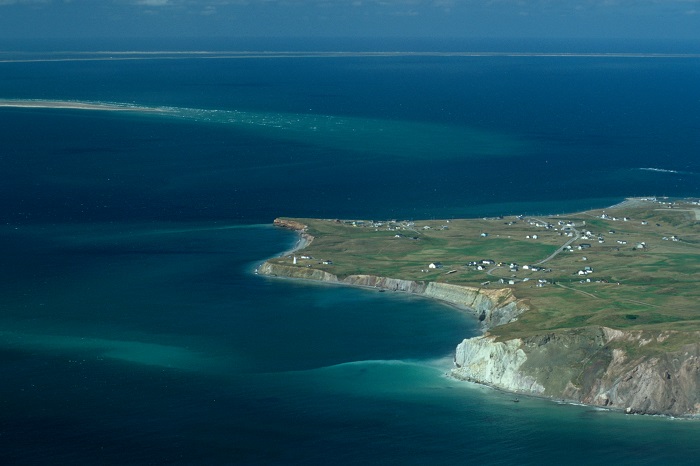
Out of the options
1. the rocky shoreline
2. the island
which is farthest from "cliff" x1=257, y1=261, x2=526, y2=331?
the rocky shoreline

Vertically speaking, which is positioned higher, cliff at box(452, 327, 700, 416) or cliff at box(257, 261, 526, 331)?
cliff at box(452, 327, 700, 416)

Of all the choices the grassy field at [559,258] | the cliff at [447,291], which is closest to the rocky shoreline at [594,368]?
the grassy field at [559,258]

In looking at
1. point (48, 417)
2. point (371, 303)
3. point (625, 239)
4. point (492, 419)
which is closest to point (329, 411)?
point (492, 419)

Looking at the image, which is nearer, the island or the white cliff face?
the island

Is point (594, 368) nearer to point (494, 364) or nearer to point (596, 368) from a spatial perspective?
point (596, 368)

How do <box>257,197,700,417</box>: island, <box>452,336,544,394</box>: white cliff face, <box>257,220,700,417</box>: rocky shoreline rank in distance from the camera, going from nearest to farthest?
<box>257,220,700,417</box>: rocky shoreline → <box>257,197,700,417</box>: island → <box>452,336,544,394</box>: white cliff face

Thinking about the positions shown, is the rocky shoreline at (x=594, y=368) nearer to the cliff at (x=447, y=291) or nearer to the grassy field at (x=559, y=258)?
the grassy field at (x=559, y=258)

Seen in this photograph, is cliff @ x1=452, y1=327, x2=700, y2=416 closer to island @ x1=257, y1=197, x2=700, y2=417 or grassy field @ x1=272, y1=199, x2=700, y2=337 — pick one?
island @ x1=257, y1=197, x2=700, y2=417

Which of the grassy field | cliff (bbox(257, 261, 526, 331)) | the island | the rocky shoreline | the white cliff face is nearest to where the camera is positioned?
the rocky shoreline
